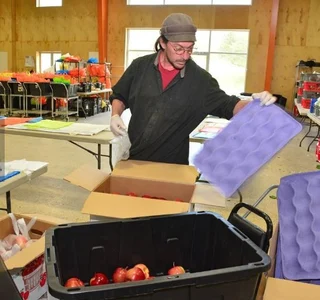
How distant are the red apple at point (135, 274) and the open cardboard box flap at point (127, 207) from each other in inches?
11.1

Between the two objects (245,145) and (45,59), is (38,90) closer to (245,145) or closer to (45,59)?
(45,59)

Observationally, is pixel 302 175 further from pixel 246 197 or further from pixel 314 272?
pixel 246 197

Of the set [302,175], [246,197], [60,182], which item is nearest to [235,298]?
[302,175]

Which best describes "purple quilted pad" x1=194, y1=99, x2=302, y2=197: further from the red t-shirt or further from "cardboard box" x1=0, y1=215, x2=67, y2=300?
"cardboard box" x1=0, y1=215, x2=67, y2=300

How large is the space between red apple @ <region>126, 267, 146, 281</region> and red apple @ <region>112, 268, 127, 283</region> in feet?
0.07

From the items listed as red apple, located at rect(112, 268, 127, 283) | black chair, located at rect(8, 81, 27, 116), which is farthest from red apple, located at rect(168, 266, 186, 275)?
black chair, located at rect(8, 81, 27, 116)

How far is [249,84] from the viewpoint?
10.6 meters

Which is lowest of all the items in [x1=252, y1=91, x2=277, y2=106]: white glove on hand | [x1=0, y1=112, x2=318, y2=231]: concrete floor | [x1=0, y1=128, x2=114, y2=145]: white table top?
[x1=0, y1=112, x2=318, y2=231]: concrete floor

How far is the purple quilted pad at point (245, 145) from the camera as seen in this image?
122cm

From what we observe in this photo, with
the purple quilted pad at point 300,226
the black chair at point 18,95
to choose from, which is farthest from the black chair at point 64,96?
the purple quilted pad at point 300,226

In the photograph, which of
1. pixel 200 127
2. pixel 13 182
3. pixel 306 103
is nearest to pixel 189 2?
pixel 306 103

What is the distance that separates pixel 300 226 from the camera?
113 centimetres

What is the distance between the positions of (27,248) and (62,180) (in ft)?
9.87

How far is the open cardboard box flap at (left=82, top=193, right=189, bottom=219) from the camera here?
126 cm
